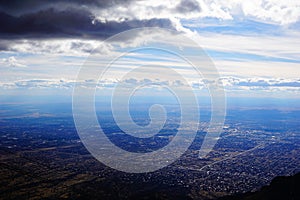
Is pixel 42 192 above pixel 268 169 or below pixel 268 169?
above

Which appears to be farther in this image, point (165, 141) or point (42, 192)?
point (165, 141)

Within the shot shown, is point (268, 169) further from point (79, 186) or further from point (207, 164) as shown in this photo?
point (79, 186)

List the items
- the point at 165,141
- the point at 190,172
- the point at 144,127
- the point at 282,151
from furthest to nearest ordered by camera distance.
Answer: the point at 144,127, the point at 165,141, the point at 282,151, the point at 190,172

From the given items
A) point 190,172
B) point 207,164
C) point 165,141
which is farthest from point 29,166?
point 165,141

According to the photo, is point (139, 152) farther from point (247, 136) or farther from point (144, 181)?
point (247, 136)

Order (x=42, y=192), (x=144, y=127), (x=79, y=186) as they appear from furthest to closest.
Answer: (x=144, y=127) → (x=79, y=186) → (x=42, y=192)

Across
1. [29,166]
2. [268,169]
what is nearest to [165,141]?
[268,169]

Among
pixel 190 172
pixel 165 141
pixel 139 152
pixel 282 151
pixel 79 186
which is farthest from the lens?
pixel 165 141

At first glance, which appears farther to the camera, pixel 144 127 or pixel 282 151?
pixel 144 127

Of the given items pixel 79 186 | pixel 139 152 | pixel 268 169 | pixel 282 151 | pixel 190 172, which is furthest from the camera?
pixel 282 151
